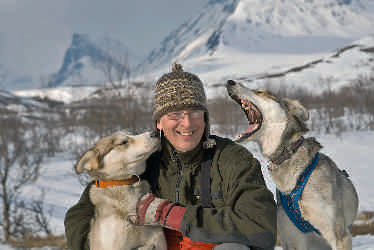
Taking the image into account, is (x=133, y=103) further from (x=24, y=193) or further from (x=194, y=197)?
(x=24, y=193)

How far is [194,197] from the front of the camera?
7.32 ft

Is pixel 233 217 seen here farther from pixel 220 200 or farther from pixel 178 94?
pixel 178 94

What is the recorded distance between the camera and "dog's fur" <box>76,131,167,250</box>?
218cm

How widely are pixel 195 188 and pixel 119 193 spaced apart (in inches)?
25.4

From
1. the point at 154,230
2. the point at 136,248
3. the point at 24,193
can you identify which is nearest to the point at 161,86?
the point at 154,230

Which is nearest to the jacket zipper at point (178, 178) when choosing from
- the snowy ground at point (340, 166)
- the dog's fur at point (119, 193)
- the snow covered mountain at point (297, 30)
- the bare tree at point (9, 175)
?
the dog's fur at point (119, 193)

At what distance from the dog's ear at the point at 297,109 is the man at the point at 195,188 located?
879 mm

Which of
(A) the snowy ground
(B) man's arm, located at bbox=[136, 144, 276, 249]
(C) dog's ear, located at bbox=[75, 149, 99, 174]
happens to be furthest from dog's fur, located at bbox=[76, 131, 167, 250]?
(A) the snowy ground

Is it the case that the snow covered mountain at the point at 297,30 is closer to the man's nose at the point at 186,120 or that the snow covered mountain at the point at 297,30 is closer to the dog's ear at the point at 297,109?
the dog's ear at the point at 297,109

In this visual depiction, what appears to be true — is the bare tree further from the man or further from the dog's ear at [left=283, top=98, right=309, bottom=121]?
the dog's ear at [left=283, top=98, right=309, bottom=121]

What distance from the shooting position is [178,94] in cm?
229

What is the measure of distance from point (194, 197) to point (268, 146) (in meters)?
1.00

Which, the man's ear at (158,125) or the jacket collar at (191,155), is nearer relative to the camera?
the jacket collar at (191,155)

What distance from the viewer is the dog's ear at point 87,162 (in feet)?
7.27
